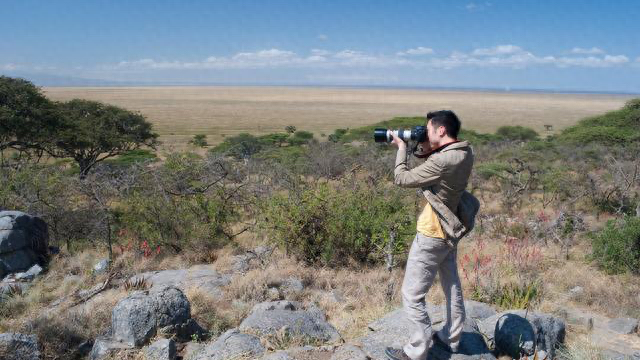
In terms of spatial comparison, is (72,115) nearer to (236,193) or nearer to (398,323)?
(236,193)

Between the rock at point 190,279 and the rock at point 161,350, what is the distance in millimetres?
1575

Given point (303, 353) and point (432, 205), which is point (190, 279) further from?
point (432, 205)

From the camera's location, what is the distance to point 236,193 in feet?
31.2

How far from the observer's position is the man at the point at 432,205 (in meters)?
3.25

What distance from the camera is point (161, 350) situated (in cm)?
436

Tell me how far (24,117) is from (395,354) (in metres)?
18.0

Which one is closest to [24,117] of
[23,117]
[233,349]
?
[23,117]

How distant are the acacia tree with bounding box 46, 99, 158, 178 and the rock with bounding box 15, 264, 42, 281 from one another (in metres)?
9.13

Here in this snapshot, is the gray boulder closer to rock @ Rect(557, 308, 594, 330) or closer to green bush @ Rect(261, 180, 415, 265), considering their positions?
green bush @ Rect(261, 180, 415, 265)

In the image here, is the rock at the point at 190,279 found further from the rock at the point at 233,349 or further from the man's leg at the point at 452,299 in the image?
the man's leg at the point at 452,299

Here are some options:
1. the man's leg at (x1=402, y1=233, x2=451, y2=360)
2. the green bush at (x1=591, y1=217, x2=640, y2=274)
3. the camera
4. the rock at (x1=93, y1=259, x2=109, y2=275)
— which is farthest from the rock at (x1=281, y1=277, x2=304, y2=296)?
the green bush at (x1=591, y1=217, x2=640, y2=274)

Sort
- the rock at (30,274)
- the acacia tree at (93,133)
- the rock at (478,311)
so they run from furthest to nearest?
the acacia tree at (93,133) < the rock at (30,274) < the rock at (478,311)

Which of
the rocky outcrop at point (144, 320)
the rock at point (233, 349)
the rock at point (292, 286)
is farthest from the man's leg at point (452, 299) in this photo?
the rock at point (292, 286)

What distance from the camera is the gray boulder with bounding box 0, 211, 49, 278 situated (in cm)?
726
